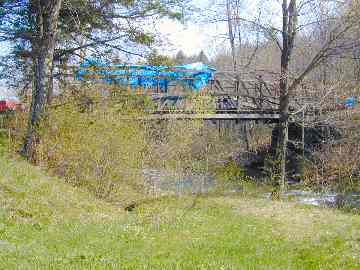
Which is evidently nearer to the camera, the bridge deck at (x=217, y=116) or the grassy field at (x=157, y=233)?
the grassy field at (x=157, y=233)

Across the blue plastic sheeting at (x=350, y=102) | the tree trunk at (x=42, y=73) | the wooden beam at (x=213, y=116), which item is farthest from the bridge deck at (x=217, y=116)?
the tree trunk at (x=42, y=73)

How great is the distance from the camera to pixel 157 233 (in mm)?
10445

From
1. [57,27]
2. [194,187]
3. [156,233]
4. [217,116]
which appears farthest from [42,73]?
[217,116]

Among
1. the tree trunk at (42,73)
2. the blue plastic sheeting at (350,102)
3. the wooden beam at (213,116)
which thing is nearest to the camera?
the tree trunk at (42,73)

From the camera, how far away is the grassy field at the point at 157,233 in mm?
7627

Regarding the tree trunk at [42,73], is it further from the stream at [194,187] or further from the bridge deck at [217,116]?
the stream at [194,187]

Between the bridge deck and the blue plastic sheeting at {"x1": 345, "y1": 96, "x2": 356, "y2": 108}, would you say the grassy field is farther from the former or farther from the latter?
the blue plastic sheeting at {"x1": 345, "y1": 96, "x2": 356, "y2": 108}

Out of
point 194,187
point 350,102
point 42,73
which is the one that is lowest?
point 194,187

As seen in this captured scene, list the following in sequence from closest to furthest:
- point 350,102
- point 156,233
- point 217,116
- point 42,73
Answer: point 156,233 < point 42,73 < point 350,102 < point 217,116

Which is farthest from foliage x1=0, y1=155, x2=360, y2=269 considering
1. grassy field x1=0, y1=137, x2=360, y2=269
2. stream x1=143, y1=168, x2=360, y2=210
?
stream x1=143, y1=168, x2=360, y2=210

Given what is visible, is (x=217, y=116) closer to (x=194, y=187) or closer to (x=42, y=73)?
(x=194, y=187)

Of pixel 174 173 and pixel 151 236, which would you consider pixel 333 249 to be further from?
pixel 174 173

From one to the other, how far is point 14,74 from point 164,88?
29.4 feet

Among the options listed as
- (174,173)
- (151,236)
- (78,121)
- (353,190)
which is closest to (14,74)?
(78,121)
